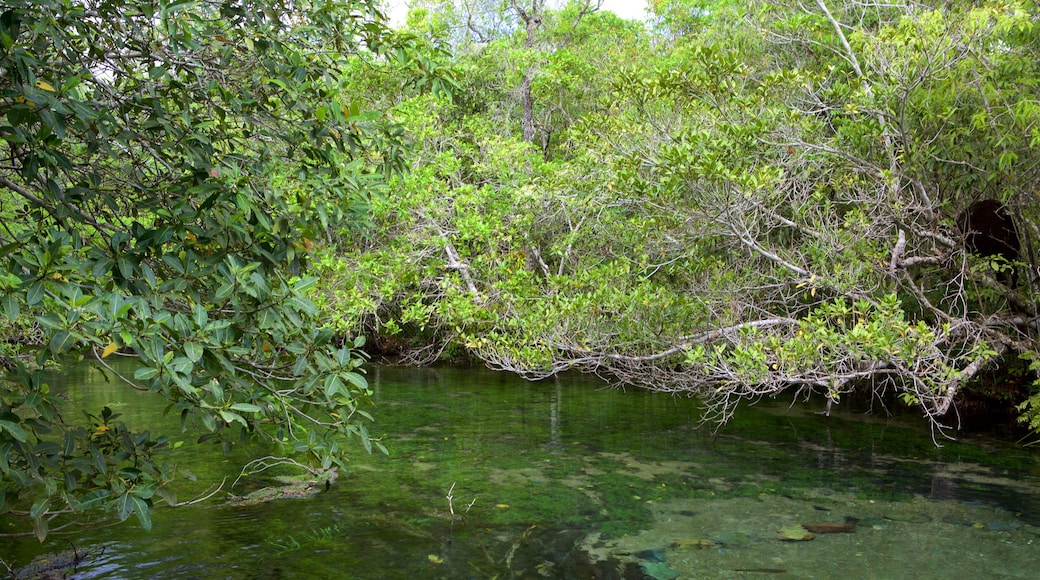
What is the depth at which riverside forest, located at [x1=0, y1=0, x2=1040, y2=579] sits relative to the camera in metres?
3.60

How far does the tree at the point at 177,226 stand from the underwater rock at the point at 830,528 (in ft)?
13.6

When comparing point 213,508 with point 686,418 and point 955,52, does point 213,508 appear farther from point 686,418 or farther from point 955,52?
point 955,52

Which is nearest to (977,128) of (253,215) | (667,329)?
(667,329)

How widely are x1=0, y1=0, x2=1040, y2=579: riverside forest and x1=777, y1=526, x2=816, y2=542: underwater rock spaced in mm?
48

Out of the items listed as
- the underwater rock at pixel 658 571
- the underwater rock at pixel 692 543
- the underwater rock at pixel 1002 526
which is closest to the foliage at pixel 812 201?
the underwater rock at pixel 1002 526

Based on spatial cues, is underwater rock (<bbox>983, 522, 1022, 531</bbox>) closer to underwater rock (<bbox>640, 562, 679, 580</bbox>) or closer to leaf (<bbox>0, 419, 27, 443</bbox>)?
underwater rock (<bbox>640, 562, 679, 580</bbox>)

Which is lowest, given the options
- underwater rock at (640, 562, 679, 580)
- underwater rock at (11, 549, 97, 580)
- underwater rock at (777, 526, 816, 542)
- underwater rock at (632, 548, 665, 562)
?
underwater rock at (11, 549, 97, 580)

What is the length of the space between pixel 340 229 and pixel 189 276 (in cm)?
120

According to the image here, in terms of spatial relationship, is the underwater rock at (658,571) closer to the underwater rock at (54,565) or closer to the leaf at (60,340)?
the underwater rock at (54,565)

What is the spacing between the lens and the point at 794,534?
255 inches

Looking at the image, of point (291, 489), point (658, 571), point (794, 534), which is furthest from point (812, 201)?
point (291, 489)

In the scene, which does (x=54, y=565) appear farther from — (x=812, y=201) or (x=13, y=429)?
(x=812, y=201)

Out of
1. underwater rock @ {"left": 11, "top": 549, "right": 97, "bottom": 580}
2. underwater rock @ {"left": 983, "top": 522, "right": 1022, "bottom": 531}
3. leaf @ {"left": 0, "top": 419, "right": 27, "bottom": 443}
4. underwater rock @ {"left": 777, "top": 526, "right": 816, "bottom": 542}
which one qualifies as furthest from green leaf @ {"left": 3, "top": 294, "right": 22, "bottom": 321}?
underwater rock @ {"left": 983, "top": 522, "right": 1022, "bottom": 531}

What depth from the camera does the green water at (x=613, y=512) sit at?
5.80 meters
